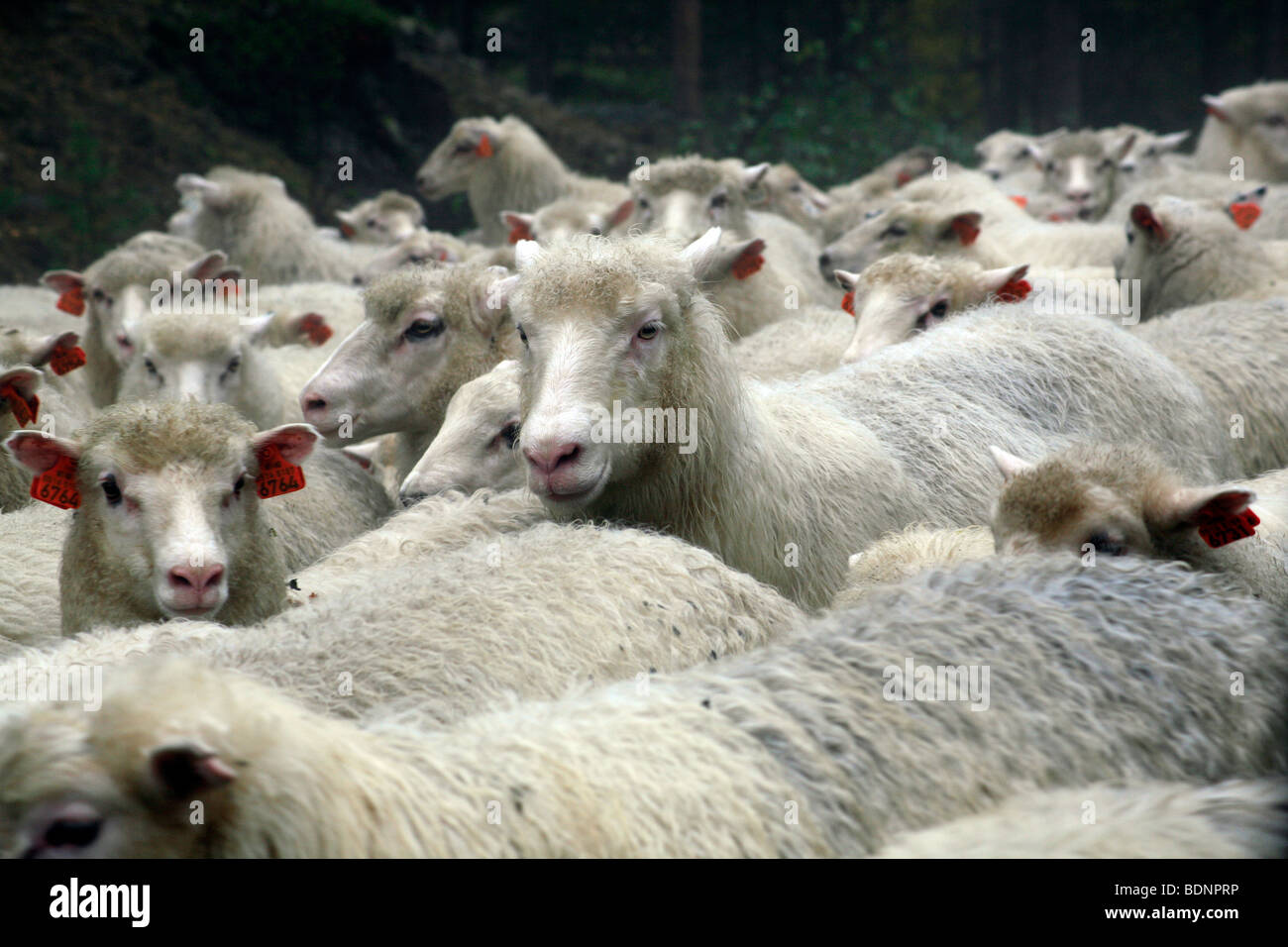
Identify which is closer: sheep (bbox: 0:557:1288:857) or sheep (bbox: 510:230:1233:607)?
sheep (bbox: 0:557:1288:857)

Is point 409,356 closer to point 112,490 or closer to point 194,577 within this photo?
point 112,490

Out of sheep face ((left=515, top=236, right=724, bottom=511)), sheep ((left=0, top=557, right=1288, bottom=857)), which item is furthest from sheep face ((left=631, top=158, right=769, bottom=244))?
sheep ((left=0, top=557, right=1288, bottom=857))

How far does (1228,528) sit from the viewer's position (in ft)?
12.3

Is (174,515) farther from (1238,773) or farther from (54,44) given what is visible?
(54,44)

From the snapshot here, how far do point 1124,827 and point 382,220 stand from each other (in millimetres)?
10191

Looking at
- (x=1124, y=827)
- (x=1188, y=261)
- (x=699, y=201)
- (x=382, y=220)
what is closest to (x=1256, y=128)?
(x=1188, y=261)

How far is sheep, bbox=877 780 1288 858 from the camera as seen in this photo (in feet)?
8.23

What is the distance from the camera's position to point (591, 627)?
11.7 feet

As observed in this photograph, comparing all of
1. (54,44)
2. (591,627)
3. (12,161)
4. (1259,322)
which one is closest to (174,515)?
(591,627)

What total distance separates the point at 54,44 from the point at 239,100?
6.32 feet

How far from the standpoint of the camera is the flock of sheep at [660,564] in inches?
101

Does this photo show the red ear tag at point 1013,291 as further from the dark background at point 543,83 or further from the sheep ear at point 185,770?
the dark background at point 543,83

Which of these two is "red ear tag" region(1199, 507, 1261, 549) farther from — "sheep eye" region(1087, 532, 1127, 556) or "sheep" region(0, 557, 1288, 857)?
"sheep" region(0, 557, 1288, 857)

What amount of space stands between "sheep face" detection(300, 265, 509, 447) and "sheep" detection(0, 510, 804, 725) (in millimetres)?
1669
